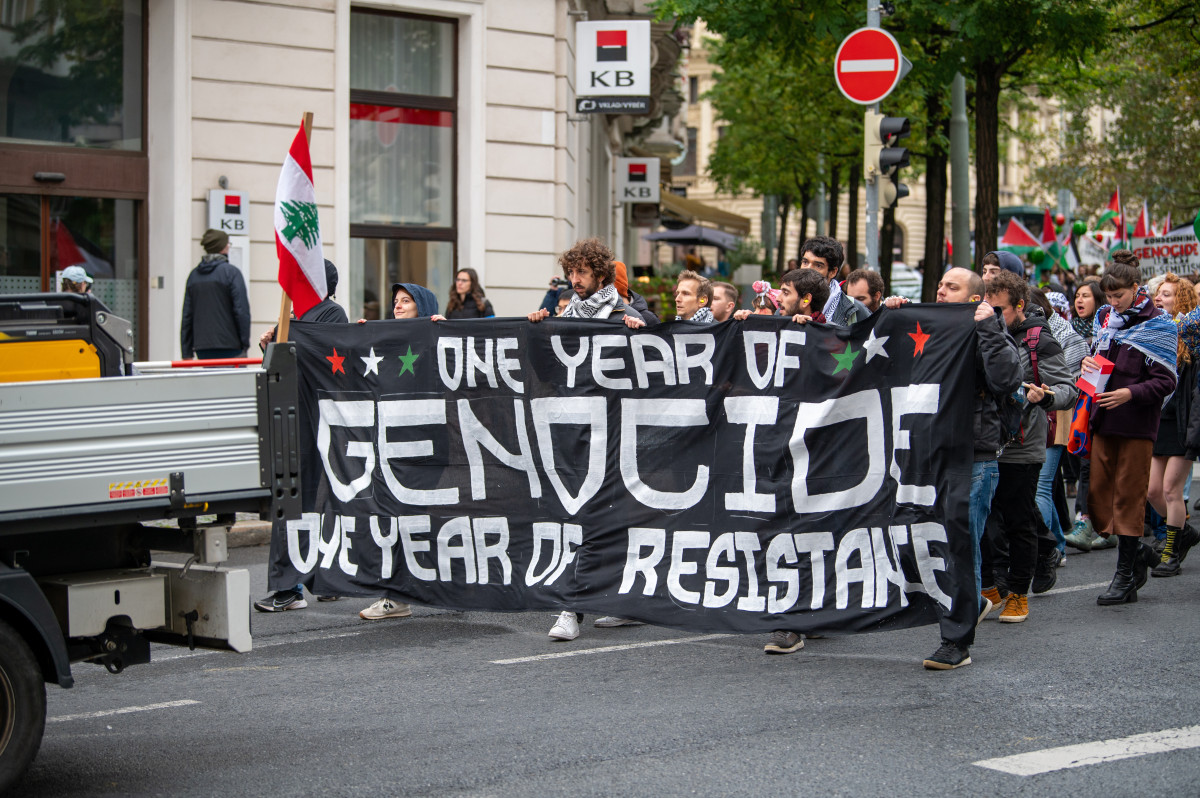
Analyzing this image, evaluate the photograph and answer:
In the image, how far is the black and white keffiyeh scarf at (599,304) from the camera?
725 cm

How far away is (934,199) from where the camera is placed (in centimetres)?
2303

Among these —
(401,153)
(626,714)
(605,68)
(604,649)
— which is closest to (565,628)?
(604,649)

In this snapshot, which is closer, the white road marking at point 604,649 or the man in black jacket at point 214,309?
the white road marking at point 604,649

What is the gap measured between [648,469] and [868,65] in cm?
723

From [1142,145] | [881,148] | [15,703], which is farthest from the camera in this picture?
[1142,145]

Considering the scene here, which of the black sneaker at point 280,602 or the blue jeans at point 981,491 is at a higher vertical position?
the blue jeans at point 981,491

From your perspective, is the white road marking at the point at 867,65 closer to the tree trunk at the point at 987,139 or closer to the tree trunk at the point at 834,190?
the tree trunk at the point at 987,139

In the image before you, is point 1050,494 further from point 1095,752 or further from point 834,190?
point 834,190

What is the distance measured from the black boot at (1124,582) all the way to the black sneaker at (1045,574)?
0.32 metres

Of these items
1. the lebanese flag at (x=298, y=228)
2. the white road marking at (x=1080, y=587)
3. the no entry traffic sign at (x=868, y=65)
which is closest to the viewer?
the lebanese flag at (x=298, y=228)

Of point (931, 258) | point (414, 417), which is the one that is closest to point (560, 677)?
point (414, 417)

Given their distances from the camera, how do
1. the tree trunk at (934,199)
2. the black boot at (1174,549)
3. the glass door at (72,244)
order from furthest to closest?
the tree trunk at (934,199), the glass door at (72,244), the black boot at (1174,549)

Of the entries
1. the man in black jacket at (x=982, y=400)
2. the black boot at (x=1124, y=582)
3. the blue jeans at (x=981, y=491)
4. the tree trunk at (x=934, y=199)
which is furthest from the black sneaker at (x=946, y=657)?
the tree trunk at (x=934, y=199)

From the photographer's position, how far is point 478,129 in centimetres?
1555
